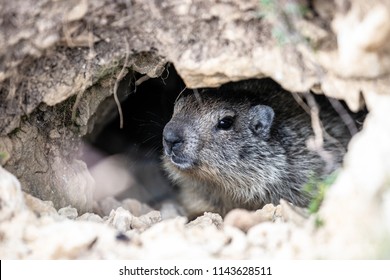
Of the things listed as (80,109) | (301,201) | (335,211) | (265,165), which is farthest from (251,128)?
(335,211)

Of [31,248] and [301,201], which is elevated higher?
[31,248]

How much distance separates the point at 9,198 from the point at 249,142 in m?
2.80

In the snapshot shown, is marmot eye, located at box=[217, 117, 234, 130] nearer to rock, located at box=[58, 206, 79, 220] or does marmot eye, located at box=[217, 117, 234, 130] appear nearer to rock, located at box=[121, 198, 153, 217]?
rock, located at box=[121, 198, 153, 217]

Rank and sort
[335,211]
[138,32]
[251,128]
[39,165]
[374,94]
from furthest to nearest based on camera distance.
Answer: [251,128] → [39,165] → [138,32] → [374,94] → [335,211]

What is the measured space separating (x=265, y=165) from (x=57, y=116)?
7.04ft

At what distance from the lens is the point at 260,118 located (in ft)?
19.9

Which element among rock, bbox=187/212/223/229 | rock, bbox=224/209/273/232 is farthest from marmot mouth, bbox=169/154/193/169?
rock, bbox=224/209/273/232

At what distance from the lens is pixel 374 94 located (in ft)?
13.3

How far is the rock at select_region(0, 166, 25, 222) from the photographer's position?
395 centimetres

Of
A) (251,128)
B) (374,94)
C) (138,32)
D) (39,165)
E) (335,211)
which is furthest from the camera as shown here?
(251,128)

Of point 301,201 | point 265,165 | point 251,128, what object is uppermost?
point 251,128

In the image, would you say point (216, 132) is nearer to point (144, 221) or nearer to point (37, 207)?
point (144, 221)

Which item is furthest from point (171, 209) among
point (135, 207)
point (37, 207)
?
point (37, 207)

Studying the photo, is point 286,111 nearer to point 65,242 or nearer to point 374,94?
point 374,94
